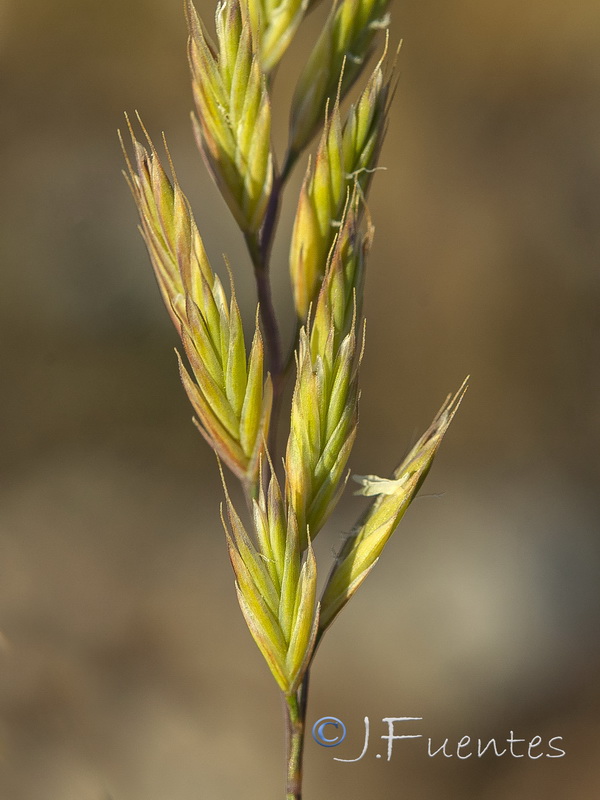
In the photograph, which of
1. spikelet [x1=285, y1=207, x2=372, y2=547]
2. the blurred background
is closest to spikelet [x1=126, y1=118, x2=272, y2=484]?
spikelet [x1=285, y1=207, x2=372, y2=547]

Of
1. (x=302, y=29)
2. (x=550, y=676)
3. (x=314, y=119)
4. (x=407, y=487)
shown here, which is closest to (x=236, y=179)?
(x=314, y=119)

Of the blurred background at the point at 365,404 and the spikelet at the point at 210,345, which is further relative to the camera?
the blurred background at the point at 365,404

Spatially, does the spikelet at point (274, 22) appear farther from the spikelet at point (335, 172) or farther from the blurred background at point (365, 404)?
the blurred background at point (365, 404)

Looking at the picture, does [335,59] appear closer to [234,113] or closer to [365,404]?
[234,113]

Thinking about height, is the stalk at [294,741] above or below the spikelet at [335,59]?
below

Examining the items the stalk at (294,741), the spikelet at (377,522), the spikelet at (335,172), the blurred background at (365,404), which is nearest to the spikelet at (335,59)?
the spikelet at (335,172)

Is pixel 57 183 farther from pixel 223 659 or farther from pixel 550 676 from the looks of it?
pixel 550 676
